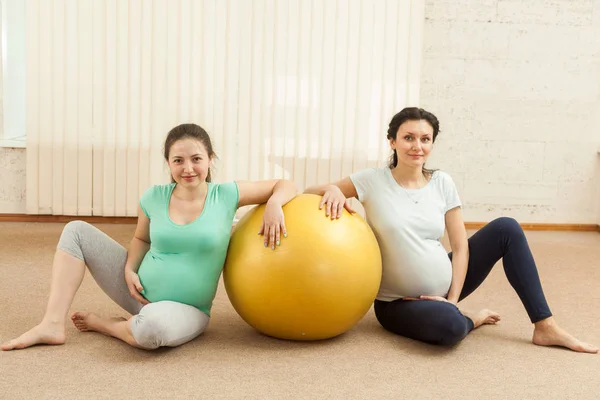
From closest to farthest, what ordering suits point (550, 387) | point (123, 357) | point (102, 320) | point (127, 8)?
point (550, 387) < point (123, 357) < point (102, 320) < point (127, 8)

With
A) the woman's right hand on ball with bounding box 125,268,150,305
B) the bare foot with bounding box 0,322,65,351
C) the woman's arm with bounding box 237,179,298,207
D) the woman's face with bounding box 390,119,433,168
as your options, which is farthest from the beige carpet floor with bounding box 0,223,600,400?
the woman's face with bounding box 390,119,433,168

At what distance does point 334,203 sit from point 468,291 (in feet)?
2.28

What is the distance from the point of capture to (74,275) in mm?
2482

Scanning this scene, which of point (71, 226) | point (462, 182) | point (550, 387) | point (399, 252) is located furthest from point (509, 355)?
point (462, 182)

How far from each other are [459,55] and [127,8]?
233cm

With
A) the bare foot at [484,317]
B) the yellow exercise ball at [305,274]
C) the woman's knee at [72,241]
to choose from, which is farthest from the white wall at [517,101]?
the woman's knee at [72,241]

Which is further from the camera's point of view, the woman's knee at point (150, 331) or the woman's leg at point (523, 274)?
the woman's leg at point (523, 274)

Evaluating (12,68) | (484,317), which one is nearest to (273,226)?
(484,317)

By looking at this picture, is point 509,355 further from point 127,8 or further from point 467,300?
point 127,8

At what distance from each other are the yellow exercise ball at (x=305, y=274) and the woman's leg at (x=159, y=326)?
17cm

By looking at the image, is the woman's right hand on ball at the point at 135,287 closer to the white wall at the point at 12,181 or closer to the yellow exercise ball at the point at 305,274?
the yellow exercise ball at the point at 305,274

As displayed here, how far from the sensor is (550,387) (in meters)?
2.23

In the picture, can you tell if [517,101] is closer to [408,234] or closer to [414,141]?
[414,141]

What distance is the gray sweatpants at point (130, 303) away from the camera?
2361 mm
